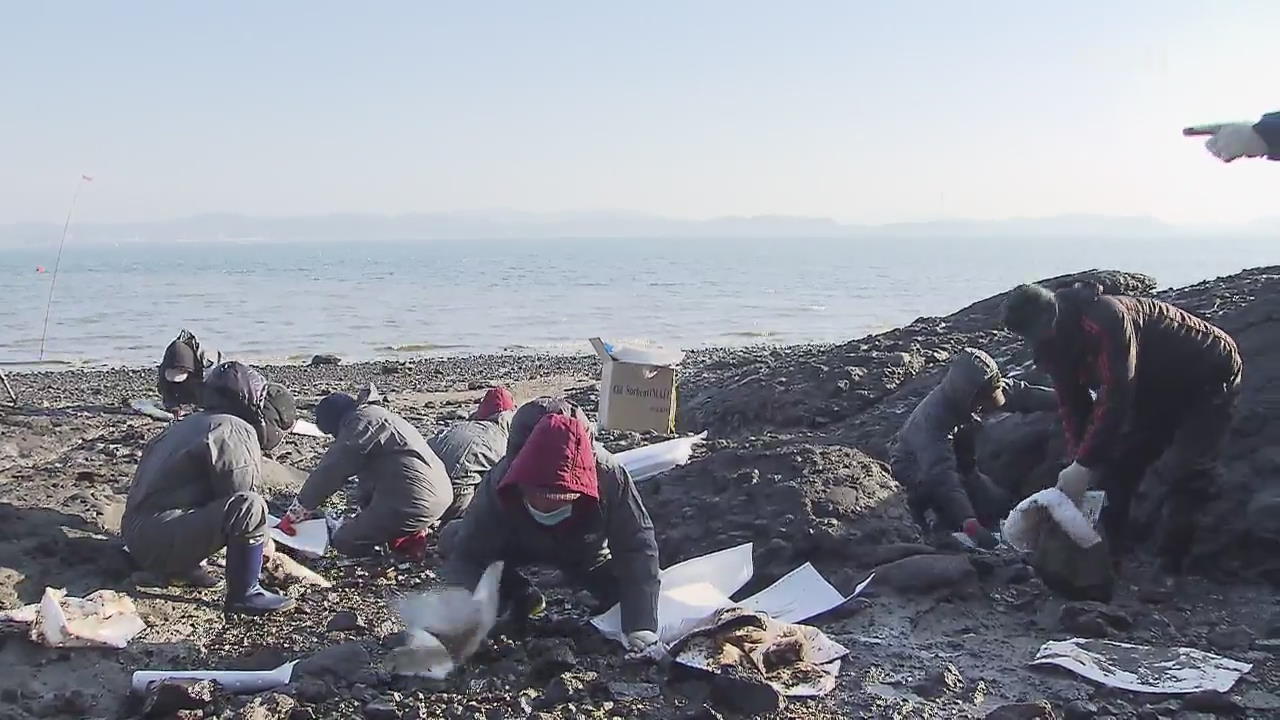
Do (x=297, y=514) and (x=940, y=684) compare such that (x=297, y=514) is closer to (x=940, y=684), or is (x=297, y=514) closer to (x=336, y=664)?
(x=336, y=664)

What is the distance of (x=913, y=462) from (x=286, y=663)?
3.34m

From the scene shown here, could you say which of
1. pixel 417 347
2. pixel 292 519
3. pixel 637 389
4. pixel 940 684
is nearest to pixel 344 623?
pixel 292 519

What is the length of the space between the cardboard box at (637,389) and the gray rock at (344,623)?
13.2 ft

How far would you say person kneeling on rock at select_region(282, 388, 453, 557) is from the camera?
5457 mm

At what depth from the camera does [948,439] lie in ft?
19.1

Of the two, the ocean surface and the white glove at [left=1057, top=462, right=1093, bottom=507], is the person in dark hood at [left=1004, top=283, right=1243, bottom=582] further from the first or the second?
the ocean surface

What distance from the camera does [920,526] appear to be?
5.78 m

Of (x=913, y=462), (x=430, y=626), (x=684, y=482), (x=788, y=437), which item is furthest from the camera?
(x=788, y=437)

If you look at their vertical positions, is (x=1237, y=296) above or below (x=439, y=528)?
above

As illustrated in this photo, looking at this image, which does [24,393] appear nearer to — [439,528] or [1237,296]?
[439,528]

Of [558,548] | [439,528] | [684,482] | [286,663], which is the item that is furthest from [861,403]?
[286,663]

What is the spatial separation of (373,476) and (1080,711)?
3430mm

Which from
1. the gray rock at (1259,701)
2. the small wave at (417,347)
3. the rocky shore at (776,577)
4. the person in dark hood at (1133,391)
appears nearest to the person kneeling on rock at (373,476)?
the rocky shore at (776,577)

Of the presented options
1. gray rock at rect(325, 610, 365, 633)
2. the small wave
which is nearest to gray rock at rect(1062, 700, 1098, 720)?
gray rock at rect(325, 610, 365, 633)
